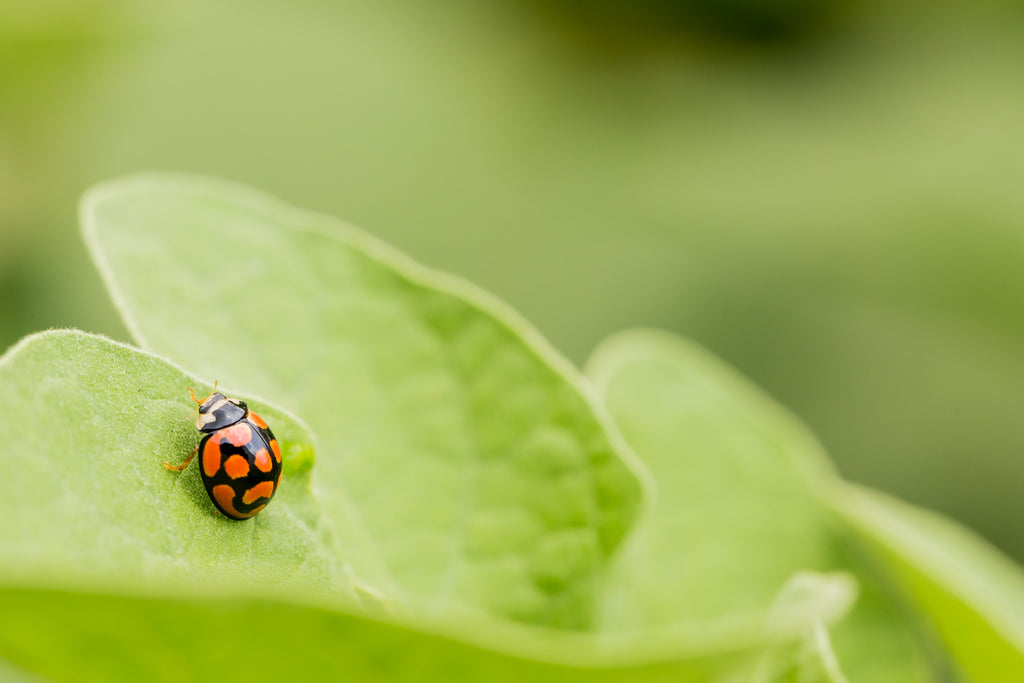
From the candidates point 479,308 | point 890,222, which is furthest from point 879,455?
point 479,308

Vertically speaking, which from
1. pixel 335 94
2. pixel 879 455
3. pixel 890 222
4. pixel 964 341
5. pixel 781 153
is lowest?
pixel 879 455

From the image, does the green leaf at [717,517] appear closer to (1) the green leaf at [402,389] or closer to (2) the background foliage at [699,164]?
(1) the green leaf at [402,389]

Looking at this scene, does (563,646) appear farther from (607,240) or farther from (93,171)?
(607,240)

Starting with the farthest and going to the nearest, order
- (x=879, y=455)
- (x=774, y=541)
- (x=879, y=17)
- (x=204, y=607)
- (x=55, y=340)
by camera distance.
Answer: (x=879, y=17) < (x=879, y=455) < (x=774, y=541) < (x=55, y=340) < (x=204, y=607)

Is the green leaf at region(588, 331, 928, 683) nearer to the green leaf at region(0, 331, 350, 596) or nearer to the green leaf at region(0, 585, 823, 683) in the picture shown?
the green leaf at region(0, 331, 350, 596)

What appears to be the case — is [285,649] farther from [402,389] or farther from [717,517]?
[717,517]
